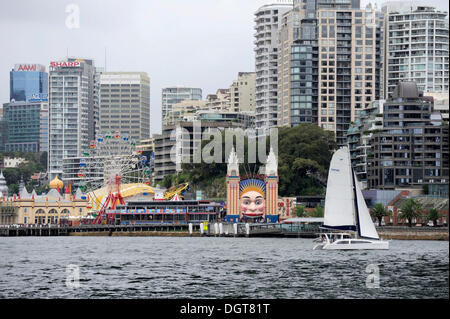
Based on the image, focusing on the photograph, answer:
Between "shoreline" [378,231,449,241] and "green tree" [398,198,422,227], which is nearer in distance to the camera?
"shoreline" [378,231,449,241]

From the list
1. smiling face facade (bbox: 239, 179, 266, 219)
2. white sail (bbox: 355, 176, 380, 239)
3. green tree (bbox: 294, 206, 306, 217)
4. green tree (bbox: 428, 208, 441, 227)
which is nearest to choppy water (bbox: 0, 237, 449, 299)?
white sail (bbox: 355, 176, 380, 239)

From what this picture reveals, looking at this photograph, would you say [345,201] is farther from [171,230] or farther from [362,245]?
[171,230]

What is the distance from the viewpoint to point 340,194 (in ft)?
383

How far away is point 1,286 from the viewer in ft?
229

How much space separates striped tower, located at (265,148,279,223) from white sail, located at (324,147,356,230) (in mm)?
57122

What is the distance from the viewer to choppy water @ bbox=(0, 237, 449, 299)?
64.8 m

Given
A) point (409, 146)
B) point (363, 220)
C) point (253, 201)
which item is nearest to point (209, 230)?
point (253, 201)

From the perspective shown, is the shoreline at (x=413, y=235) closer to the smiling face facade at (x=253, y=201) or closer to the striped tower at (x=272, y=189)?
the striped tower at (x=272, y=189)

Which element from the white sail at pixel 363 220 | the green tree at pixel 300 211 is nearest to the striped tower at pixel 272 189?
the green tree at pixel 300 211

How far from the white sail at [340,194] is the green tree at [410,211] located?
35845mm

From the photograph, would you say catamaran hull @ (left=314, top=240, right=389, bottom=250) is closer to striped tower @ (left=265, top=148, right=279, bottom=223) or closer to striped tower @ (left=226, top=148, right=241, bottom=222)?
striped tower @ (left=265, top=148, right=279, bottom=223)

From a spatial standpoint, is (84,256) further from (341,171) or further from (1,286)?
(1,286)

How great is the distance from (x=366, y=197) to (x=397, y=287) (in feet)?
331

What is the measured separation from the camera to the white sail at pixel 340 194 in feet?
378
